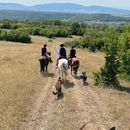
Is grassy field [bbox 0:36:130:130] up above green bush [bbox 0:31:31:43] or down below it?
above

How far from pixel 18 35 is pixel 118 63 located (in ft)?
203

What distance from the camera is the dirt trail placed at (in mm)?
19125

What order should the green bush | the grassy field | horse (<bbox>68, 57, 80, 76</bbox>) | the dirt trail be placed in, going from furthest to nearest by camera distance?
the green bush
horse (<bbox>68, 57, 80, 76</bbox>)
the grassy field
the dirt trail

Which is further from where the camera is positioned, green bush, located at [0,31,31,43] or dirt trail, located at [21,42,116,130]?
green bush, located at [0,31,31,43]

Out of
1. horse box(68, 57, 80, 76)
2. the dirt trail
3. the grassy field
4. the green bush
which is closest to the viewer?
the dirt trail

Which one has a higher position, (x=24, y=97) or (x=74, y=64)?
(x=74, y=64)

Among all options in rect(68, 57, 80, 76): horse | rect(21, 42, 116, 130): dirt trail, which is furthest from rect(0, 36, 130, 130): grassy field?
rect(68, 57, 80, 76): horse

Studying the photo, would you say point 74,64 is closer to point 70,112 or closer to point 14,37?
point 70,112

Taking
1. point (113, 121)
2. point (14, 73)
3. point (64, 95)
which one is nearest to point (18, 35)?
point (14, 73)

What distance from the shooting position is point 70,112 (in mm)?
21500

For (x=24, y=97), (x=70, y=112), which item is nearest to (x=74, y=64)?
(x=24, y=97)

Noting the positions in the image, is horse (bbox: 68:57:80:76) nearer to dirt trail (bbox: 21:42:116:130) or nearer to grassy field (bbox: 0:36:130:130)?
grassy field (bbox: 0:36:130:130)

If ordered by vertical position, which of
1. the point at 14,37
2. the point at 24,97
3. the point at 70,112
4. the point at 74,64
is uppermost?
the point at 74,64

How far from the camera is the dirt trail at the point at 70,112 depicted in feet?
62.7
